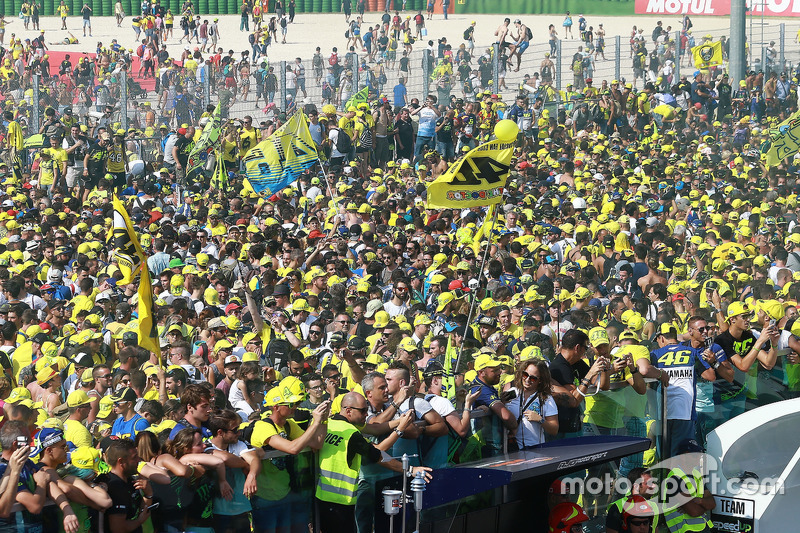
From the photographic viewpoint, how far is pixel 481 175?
12461 millimetres

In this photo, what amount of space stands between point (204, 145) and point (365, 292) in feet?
30.8

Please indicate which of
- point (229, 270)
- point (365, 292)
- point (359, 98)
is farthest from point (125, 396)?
point (359, 98)

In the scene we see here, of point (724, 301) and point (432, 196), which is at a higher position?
point (432, 196)

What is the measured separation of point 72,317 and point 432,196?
157 inches

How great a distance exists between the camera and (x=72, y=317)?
42.7 feet

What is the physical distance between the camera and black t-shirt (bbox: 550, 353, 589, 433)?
8992 millimetres

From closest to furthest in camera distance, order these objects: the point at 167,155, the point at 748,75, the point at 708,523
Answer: the point at 708,523 → the point at 167,155 → the point at 748,75

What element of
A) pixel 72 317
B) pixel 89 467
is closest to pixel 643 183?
pixel 72 317

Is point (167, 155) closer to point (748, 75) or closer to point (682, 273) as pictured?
point (682, 273)

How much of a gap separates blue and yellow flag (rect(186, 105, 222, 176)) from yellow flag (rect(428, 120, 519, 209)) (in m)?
10.3

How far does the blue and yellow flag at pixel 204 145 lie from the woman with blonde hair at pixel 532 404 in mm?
14263

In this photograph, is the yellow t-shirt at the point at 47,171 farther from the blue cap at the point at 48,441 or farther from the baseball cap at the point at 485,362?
the blue cap at the point at 48,441

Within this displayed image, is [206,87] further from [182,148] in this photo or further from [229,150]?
[182,148]

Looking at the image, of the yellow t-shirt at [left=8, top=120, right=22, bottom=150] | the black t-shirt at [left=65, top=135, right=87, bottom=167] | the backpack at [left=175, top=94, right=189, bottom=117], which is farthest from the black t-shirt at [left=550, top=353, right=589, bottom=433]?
the backpack at [left=175, top=94, right=189, bottom=117]
